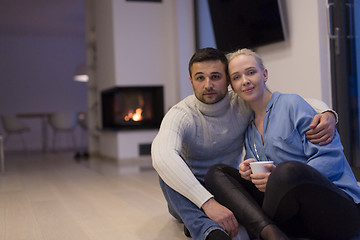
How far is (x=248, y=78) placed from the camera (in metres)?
1.63

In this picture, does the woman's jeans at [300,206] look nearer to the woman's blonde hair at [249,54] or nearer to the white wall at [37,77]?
the woman's blonde hair at [249,54]

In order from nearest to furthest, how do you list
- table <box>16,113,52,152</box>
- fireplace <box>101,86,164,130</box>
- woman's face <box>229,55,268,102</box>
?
woman's face <box>229,55,268,102</box> → fireplace <box>101,86,164,130</box> → table <box>16,113,52,152</box>

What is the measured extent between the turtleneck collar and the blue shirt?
0.19 meters

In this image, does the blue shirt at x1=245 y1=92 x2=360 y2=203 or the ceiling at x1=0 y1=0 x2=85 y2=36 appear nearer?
the blue shirt at x1=245 y1=92 x2=360 y2=203

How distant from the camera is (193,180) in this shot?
1.53m

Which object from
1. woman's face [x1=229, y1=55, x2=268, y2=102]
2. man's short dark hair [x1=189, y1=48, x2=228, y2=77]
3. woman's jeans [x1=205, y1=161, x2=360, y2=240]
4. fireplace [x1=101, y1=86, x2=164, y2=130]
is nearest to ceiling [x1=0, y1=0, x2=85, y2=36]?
fireplace [x1=101, y1=86, x2=164, y2=130]

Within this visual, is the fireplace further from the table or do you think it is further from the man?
the man

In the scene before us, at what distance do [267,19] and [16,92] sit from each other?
7.52m

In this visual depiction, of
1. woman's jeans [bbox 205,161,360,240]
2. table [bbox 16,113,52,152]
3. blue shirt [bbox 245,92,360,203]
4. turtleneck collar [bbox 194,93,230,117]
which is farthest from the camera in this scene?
table [bbox 16,113,52,152]

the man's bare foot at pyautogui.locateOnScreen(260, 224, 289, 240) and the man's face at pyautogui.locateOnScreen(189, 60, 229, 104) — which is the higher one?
the man's face at pyautogui.locateOnScreen(189, 60, 229, 104)

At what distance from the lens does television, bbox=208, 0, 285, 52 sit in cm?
333

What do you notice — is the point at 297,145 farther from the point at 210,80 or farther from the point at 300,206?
the point at 210,80

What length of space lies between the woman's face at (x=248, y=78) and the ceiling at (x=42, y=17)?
19.8ft

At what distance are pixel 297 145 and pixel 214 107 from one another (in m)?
0.39
